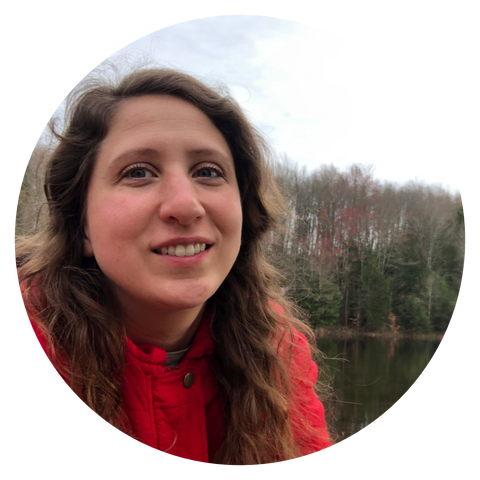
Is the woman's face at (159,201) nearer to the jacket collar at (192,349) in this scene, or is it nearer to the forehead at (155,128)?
the forehead at (155,128)

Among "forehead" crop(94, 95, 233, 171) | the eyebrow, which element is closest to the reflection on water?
the eyebrow

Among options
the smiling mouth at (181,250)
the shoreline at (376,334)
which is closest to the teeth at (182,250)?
the smiling mouth at (181,250)

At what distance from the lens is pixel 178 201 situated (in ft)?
4.37

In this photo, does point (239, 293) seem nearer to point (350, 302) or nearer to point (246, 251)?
point (246, 251)

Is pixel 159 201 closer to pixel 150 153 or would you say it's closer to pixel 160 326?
pixel 150 153

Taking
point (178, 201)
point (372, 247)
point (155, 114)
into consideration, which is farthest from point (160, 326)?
point (372, 247)

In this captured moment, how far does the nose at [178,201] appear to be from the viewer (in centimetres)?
134

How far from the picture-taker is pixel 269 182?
67.8 inches

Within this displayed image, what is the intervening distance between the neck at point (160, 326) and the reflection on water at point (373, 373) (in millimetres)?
711

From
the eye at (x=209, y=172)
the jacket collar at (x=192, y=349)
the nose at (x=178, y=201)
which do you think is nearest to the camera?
the nose at (x=178, y=201)

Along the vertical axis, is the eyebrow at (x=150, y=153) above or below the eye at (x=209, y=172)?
above

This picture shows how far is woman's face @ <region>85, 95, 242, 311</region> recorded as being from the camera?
1366mm

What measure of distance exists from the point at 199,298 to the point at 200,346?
17.9 inches

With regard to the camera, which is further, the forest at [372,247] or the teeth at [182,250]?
the forest at [372,247]
